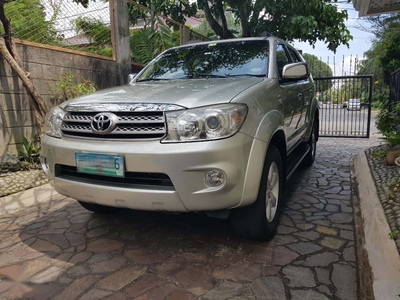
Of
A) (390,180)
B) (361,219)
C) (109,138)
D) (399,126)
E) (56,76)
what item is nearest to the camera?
(109,138)

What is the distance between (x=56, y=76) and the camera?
208 inches

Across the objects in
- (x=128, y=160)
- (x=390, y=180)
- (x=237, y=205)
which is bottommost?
(x=390, y=180)

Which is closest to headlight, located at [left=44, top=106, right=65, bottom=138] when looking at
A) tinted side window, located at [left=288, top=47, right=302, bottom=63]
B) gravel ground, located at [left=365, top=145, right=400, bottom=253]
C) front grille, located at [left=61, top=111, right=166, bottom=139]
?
front grille, located at [left=61, top=111, right=166, bottom=139]

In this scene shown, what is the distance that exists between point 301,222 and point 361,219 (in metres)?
0.52

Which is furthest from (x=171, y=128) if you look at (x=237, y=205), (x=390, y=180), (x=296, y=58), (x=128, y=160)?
(x=296, y=58)

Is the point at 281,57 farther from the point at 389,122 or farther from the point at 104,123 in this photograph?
the point at 389,122

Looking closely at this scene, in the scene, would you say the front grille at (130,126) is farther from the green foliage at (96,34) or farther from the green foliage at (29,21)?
the green foliage at (96,34)

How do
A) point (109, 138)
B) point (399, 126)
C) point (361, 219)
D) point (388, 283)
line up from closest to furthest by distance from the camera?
point (388, 283)
point (109, 138)
point (361, 219)
point (399, 126)

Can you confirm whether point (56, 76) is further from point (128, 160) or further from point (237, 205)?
point (237, 205)

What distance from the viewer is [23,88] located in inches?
188

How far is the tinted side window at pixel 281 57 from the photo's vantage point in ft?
10.8

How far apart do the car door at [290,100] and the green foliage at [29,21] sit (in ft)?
12.3

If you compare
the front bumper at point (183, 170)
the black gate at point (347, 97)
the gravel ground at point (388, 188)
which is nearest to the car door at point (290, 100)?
the gravel ground at point (388, 188)

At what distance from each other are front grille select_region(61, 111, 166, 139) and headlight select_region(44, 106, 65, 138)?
256 mm
